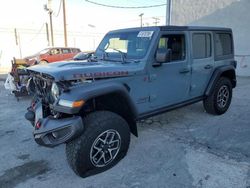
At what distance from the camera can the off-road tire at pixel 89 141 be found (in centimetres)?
292

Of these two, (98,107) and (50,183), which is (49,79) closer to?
(98,107)

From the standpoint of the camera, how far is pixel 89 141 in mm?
2959

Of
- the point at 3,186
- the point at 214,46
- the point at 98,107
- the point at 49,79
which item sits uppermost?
the point at 214,46

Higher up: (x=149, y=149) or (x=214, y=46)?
(x=214, y=46)

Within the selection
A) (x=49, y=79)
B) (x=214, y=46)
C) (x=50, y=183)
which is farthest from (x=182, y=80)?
(x=50, y=183)

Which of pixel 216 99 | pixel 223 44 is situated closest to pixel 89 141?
pixel 216 99

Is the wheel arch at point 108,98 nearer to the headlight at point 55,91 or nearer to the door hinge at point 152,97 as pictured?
the headlight at point 55,91

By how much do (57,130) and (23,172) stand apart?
3.29ft

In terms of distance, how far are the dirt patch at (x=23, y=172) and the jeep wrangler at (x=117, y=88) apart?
0.60 metres

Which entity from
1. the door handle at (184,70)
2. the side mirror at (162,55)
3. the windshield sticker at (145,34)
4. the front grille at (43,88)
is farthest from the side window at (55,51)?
the side mirror at (162,55)

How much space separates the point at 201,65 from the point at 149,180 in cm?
260

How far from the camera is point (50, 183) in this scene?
3.01 m

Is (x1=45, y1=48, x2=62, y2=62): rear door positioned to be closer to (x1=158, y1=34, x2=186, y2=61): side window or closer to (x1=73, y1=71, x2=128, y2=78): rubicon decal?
(x1=158, y1=34, x2=186, y2=61): side window

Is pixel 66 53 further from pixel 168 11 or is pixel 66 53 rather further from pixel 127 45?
pixel 127 45
